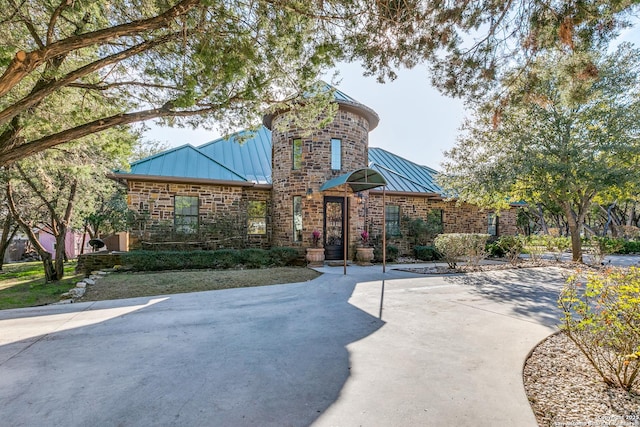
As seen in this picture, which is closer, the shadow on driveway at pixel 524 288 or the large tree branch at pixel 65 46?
the large tree branch at pixel 65 46

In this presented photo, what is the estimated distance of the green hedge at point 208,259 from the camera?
10.1 m

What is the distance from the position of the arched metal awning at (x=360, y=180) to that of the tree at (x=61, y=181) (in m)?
6.30

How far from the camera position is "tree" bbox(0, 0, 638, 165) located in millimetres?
4023

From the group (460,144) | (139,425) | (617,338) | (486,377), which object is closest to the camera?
(139,425)

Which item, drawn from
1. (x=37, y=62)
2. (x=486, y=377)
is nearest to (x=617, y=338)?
(x=486, y=377)

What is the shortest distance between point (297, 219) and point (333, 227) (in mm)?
1539

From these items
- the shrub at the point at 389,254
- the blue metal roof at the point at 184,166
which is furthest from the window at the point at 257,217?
the shrub at the point at 389,254

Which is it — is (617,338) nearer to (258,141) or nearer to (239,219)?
(239,219)

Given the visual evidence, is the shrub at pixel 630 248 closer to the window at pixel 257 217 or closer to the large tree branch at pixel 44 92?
the window at pixel 257 217

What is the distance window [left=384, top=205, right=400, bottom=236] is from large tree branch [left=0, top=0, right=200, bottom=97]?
12445 mm

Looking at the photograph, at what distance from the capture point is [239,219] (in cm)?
1284

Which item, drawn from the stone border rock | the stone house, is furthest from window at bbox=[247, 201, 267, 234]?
the stone border rock

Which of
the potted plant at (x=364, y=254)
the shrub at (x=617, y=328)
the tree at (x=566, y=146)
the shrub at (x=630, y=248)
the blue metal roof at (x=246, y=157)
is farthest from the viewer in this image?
the shrub at (x=630, y=248)

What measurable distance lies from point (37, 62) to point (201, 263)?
7.94 metres
